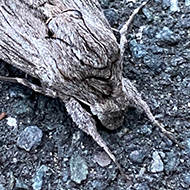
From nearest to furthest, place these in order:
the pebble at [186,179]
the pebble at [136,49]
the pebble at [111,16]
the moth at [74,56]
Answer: the moth at [74,56]
the pebble at [186,179]
the pebble at [136,49]
the pebble at [111,16]

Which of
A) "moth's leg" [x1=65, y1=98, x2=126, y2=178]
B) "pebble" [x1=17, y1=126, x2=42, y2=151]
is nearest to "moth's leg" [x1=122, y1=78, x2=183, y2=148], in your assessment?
"moth's leg" [x1=65, y1=98, x2=126, y2=178]

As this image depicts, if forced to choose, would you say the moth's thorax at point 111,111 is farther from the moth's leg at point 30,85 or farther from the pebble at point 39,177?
the pebble at point 39,177

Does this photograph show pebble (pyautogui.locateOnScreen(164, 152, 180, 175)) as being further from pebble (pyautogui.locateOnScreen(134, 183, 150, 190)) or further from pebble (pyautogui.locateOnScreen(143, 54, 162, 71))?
pebble (pyautogui.locateOnScreen(143, 54, 162, 71))

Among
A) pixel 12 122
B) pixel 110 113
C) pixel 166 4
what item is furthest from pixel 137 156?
pixel 166 4

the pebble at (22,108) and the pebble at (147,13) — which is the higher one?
the pebble at (147,13)

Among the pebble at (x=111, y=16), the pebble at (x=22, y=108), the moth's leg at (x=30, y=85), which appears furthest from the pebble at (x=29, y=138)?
the pebble at (x=111, y=16)

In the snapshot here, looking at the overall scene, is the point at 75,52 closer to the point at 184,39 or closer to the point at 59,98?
the point at 59,98

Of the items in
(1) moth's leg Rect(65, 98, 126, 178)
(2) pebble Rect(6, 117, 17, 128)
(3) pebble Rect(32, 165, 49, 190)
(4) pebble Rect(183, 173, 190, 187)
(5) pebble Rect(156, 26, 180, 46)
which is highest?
(5) pebble Rect(156, 26, 180, 46)

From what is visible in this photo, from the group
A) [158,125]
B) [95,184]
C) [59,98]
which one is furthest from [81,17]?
[95,184]

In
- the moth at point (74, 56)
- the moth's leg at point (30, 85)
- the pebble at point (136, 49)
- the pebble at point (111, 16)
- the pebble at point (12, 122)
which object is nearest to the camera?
the moth at point (74, 56)

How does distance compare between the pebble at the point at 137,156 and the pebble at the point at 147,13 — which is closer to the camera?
the pebble at the point at 137,156
